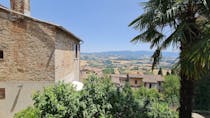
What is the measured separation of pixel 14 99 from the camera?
48.4 feet

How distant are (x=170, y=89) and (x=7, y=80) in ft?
161

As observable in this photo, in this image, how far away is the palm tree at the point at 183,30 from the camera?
29.2ft

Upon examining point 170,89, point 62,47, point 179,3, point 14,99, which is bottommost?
point 170,89

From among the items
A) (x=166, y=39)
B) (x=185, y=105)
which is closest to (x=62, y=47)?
(x=166, y=39)

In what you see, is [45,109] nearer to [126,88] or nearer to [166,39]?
[126,88]

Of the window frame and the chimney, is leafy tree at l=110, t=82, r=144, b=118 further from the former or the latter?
the chimney

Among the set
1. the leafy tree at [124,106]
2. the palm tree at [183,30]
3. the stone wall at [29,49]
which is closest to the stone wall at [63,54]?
the stone wall at [29,49]

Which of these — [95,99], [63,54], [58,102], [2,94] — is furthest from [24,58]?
[95,99]

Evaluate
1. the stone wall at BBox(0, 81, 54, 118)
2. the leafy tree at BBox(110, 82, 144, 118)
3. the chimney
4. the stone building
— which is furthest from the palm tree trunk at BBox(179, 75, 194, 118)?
the chimney

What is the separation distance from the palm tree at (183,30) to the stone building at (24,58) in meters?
6.60

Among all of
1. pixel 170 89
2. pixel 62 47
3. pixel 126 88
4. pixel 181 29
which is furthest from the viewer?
pixel 170 89

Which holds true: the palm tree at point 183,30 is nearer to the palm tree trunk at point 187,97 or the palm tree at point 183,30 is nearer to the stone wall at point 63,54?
the palm tree trunk at point 187,97

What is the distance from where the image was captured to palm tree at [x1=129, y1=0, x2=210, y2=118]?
8914 millimetres

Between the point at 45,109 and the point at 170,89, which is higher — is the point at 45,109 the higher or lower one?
the higher one
